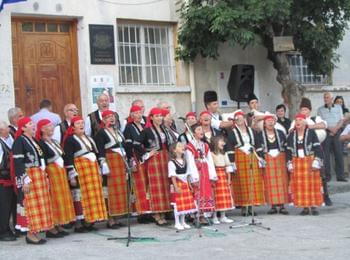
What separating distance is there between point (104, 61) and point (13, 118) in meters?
3.76

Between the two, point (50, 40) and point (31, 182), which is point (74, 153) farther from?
point (50, 40)

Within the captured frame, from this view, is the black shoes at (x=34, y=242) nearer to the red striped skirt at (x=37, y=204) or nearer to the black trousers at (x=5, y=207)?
the red striped skirt at (x=37, y=204)

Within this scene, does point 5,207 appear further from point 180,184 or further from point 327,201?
point 327,201

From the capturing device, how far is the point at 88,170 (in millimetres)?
9891

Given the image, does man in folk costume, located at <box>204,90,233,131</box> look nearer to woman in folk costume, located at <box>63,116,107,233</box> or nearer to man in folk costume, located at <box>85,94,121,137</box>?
man in folk costume, located at <box>85,94,121,137</box>

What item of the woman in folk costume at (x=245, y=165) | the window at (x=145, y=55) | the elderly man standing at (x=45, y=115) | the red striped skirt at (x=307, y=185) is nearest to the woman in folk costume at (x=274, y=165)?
the woman in folk costume at (x=245, y=165)

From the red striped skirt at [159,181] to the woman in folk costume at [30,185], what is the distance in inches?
70.3

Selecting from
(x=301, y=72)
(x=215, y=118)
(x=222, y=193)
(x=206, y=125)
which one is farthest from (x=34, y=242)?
(x=301, y=72)

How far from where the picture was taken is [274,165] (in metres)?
11.5

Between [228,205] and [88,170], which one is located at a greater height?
[88,170]

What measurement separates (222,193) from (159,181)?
102 cm

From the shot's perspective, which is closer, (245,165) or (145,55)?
(245,165)

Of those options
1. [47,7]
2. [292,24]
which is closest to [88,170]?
[47,7]

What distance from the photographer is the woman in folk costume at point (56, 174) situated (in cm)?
955
